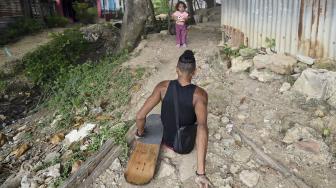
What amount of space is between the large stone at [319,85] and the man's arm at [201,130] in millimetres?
2834

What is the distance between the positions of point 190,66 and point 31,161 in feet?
12.2

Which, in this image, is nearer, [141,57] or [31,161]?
[31,161]

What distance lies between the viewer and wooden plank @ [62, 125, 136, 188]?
465 centimetres

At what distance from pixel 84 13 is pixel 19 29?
5.71m

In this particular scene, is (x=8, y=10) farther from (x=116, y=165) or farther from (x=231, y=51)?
(x=116, y=165)

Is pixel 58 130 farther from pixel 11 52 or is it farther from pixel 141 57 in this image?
pixel 11 52

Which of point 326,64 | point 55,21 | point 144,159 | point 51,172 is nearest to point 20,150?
point 51,172


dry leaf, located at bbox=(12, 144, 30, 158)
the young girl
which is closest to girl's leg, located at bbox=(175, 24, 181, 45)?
the young girl

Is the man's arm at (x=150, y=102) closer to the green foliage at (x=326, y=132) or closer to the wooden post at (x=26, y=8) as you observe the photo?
the green foliage at (x=326, y=132)

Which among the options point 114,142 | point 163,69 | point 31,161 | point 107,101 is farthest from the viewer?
point 163,69

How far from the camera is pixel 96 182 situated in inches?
186

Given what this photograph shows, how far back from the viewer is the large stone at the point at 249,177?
14.8ft

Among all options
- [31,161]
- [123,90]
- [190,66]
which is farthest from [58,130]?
[190,66]

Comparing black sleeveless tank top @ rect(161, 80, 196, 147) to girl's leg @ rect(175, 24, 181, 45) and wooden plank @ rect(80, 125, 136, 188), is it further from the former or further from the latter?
girl's leg @ rect(175, 24, 181, 45)
